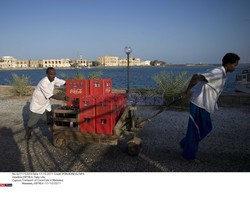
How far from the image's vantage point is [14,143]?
492 centimetres

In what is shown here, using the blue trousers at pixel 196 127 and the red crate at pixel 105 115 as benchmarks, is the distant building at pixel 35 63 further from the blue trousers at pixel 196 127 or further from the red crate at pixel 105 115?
the blue trousers at pixel 196 127

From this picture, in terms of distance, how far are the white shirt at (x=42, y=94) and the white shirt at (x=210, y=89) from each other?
2.83 m

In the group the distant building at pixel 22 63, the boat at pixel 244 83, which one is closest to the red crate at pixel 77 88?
the boat at pixel 244 83

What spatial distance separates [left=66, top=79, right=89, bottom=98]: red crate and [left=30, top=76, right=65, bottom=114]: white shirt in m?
0.27

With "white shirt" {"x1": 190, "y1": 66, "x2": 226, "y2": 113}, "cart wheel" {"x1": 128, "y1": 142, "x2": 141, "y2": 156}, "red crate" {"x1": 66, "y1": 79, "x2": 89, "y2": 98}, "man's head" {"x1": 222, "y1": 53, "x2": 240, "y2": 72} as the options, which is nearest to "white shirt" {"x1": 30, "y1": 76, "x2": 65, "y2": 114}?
"red crate" {"x1": 66, "y1": 79, "x2": 89, "y2": 98}

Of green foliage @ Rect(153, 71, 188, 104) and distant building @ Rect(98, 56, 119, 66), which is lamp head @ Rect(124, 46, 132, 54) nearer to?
green foliage @ Rect(153, 71, 188, 104)

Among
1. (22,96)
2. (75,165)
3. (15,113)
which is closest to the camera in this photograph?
(75,165)

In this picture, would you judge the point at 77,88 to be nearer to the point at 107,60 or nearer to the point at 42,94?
the point at 42,94

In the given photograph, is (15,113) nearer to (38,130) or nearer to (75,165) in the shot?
(38,130)

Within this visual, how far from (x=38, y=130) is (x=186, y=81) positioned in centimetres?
578

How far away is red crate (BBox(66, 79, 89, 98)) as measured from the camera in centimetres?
495

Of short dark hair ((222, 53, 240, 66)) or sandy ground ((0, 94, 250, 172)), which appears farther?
sandy ground ((0, 94, 250, 172))

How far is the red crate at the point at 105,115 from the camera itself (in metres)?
3.96
